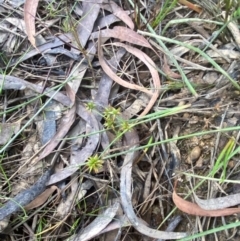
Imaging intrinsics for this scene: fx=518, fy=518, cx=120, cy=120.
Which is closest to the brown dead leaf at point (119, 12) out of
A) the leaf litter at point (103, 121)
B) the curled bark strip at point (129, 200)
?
the leaf litter at point (103, 121)

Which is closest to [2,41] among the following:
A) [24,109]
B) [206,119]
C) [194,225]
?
[24,109]

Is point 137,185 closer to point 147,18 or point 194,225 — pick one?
point 194,225

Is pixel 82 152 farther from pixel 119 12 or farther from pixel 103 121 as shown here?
pixel 119 12

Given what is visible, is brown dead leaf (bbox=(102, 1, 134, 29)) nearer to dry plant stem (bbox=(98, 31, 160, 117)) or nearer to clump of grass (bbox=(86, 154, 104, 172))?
dry plant stem (bbox=(98, 31, 160, 117))

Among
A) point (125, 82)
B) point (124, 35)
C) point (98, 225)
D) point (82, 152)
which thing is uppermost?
point (124, 35)

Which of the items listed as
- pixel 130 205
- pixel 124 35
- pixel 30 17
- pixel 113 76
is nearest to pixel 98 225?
pixel 130 205

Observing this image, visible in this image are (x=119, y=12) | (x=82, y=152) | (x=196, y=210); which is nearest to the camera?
(x=196, y=210)

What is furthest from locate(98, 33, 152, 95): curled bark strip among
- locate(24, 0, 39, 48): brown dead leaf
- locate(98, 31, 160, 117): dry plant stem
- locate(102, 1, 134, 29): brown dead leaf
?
locate(24, 0, 39, 48): brown dead leaf
